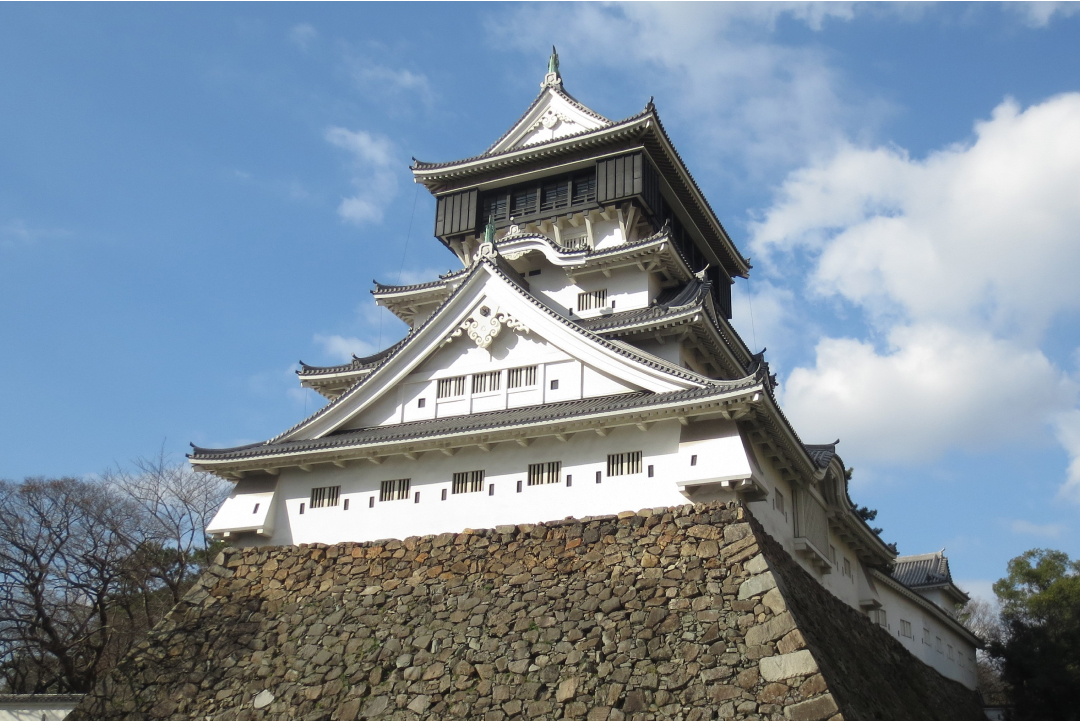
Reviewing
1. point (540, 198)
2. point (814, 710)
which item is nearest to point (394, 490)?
point (814, 710)

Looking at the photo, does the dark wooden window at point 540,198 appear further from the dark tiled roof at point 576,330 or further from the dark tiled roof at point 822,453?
the dark tiled roof at point 822,453

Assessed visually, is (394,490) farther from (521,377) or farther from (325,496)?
(521,377)

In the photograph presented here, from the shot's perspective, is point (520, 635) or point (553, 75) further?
point (553, 75)

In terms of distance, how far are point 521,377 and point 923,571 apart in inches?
885

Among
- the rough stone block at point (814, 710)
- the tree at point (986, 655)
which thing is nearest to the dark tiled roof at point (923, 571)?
the tree at point (986, 655)

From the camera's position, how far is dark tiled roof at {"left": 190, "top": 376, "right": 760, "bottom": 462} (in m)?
15.5

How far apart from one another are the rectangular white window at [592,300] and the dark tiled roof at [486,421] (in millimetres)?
5059

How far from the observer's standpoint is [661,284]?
896 inches

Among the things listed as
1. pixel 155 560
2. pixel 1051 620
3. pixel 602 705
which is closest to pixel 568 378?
pixel 602 705

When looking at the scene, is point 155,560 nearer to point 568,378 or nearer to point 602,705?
point 568,378

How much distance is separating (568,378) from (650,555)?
→ 442 centimetres

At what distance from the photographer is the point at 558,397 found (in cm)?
1800

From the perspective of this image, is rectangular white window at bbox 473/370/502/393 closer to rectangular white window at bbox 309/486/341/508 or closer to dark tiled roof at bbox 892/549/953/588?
rectangular white window at bbox 309/486/341/508

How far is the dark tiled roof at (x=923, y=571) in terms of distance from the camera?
32875 millimetres
